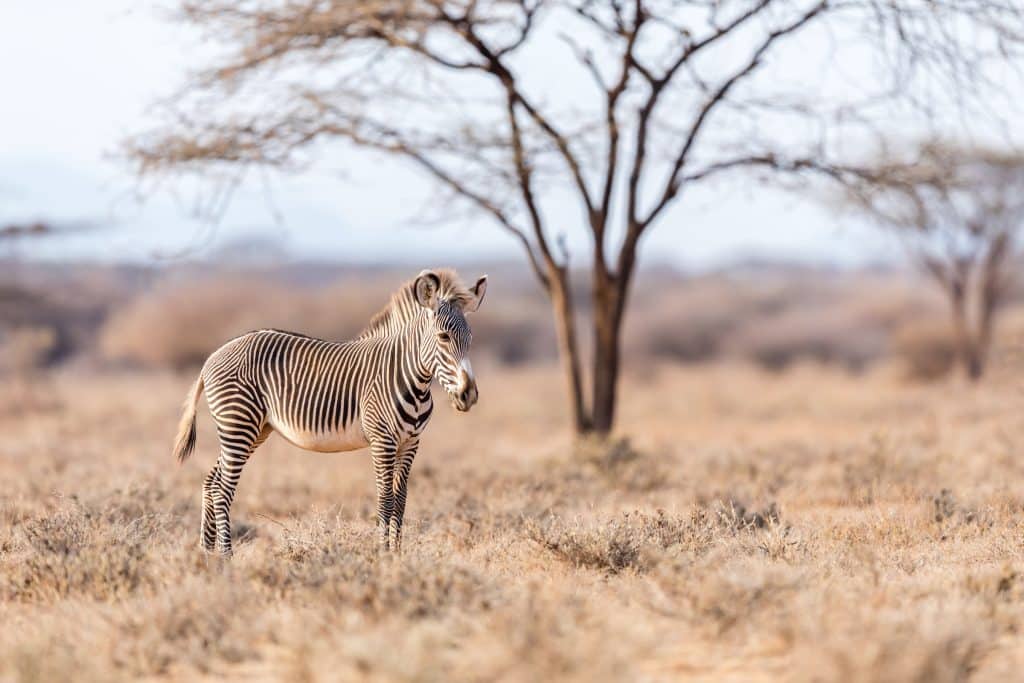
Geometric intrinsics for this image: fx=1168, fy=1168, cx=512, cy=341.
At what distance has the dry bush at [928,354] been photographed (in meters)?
30.9

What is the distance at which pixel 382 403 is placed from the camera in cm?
714

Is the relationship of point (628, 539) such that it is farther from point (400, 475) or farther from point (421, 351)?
point (421, 351)

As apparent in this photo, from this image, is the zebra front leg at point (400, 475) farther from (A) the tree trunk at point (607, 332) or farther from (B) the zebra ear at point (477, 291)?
(A) the tree trunk at point (607, 332)

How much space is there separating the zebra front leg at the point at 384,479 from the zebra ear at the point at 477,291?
959 millimetres

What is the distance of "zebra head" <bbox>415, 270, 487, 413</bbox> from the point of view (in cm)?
656

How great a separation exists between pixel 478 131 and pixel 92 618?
9.03m

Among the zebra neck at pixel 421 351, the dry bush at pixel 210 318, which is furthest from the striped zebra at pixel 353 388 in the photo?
the dry bush at pixel 210 318


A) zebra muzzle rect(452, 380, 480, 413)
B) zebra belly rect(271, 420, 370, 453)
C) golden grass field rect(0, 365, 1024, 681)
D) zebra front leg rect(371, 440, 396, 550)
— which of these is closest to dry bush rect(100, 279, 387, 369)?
golden grass field rect(0, 365, 1024, 681)

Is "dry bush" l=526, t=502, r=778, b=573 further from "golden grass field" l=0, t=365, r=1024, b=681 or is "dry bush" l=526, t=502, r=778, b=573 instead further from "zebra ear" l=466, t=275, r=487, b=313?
"zebra ear" l=466, t=275, r=487, b=313

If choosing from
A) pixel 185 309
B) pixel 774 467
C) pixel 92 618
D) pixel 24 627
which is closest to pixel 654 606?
pixel 92 618

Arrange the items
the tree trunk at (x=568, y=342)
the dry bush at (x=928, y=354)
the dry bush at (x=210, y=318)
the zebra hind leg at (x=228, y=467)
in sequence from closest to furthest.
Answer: the zebra hind leg at (x=228, y=467) → the tree trunk at (x=568, y=342) → the dry bush at (x=928, y=354) → the dry bush at (x=210, y=318)

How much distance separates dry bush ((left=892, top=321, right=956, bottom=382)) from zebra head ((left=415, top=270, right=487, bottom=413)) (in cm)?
2604

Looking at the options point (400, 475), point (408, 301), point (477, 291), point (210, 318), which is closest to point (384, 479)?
point (400, 475)

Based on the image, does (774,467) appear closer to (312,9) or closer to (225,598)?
(312,9)
